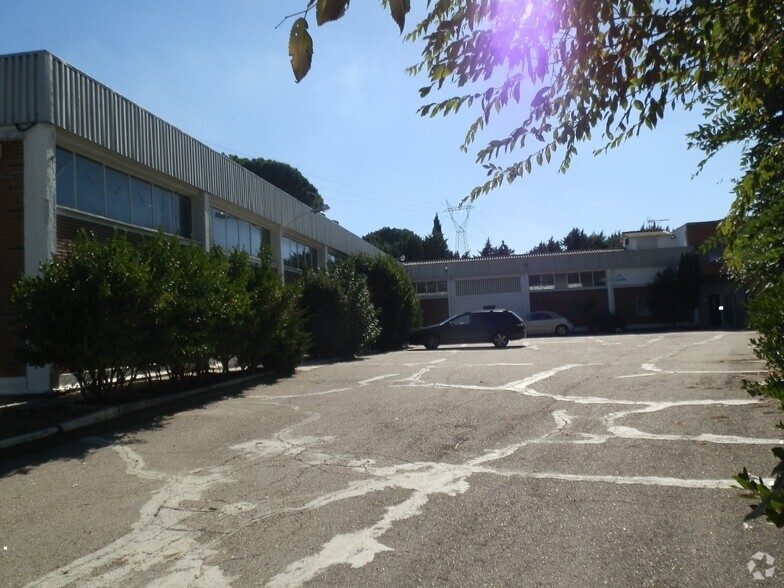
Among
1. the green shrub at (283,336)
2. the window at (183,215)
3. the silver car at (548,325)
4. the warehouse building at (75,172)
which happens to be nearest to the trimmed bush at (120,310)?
the warehouse building at (75,172)

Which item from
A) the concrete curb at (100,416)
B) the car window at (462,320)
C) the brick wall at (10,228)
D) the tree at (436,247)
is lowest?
the concrete curb at (100,416)

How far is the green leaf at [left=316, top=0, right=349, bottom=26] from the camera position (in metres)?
2.22

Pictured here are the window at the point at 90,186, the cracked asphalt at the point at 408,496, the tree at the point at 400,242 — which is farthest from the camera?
the tree at the point at 400,242

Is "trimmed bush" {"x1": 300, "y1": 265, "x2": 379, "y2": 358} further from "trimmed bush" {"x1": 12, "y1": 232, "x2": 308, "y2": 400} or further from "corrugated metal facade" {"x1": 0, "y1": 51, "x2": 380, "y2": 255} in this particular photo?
"trimmed bush" {"x1": 12, "y1": 232, "x2": 308, "y2": 400}

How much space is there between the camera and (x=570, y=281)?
4625 centimetres

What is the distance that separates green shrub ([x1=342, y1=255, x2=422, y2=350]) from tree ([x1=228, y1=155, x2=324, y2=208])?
2513cm

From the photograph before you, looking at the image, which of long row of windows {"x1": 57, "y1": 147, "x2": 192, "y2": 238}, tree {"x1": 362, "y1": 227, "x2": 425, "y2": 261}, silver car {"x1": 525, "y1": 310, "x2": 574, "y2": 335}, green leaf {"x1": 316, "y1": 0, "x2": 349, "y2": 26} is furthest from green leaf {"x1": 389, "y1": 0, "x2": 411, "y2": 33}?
tree {"x1": 362, "y1": 227, "x2": 425, "y2": 261}

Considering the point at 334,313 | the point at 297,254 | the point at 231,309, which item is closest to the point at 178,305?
the point at 231,309

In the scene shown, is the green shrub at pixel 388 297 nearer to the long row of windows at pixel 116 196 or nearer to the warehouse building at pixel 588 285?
the long row of windows at pixel 116 196

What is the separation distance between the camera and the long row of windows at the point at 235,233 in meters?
20.8

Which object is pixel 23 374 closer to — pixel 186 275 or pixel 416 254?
pixel 186 275

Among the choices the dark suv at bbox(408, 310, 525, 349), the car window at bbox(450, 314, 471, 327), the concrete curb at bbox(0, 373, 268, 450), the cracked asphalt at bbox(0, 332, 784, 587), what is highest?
the car window at bbox(450, 314, 471, 327)

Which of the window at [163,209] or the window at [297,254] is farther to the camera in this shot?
the window at [297,254]

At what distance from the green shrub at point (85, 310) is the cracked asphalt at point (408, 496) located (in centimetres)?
120
